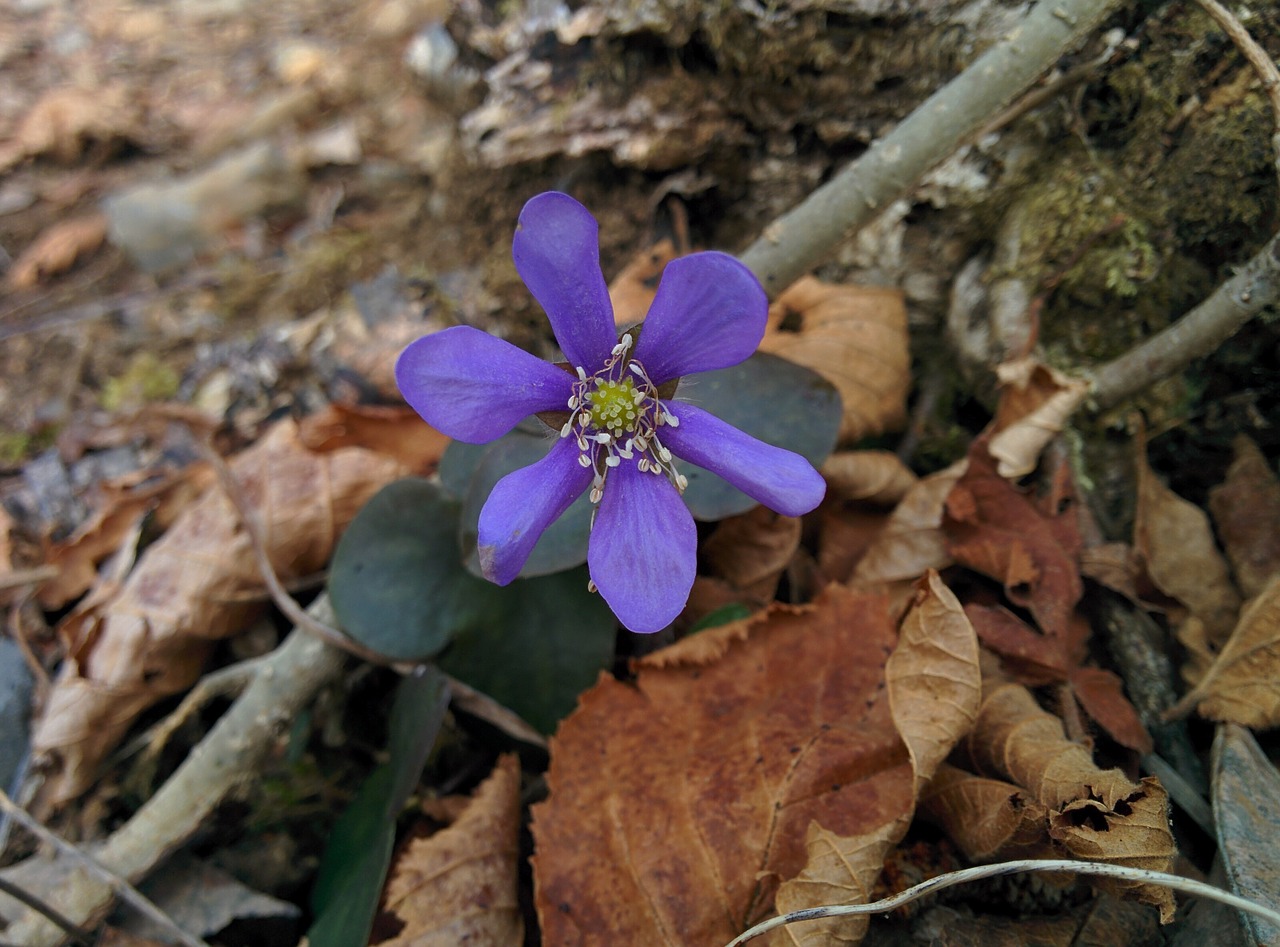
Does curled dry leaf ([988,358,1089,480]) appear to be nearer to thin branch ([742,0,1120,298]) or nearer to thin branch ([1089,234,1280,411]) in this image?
thin branch ([1089,234,1280,411])

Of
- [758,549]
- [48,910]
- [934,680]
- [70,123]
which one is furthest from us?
[70,123]

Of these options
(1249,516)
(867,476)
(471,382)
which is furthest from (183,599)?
(1249,516)

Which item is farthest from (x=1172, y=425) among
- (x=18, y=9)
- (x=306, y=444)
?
(x=18, y=9)

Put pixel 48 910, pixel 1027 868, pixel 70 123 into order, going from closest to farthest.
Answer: pixel 1027 868
pixel 48 910
pixel 70 123

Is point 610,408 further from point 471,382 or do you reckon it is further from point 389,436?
point 389,436

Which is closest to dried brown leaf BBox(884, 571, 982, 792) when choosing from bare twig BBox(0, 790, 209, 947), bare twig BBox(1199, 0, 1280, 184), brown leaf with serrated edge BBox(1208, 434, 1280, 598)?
brown leaf with serrated edge BBox(1208, 434, 1280, 598)

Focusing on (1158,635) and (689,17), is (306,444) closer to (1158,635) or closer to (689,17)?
(689,17)
